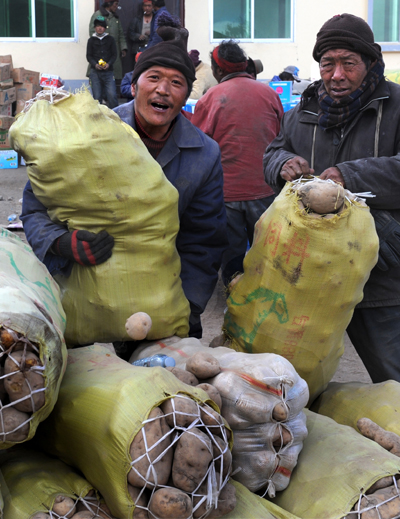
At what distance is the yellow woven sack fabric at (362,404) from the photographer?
186 cm

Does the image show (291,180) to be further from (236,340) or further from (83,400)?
(83,400)

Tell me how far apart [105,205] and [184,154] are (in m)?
0.58

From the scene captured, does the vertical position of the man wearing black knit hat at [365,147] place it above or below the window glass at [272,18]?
below

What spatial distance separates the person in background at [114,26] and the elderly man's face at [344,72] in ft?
27.1

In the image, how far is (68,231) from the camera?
1929mm

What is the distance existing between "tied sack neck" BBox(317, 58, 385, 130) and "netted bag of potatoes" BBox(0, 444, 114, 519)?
1.63 metres

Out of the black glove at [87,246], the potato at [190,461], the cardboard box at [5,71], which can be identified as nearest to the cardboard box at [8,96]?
the cardboard box at [5,71]

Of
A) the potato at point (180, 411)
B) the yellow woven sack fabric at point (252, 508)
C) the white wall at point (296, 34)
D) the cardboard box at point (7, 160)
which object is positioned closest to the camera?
the potato at point (180, 411)

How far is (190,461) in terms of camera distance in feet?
4.01

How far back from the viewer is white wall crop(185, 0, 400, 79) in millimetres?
10664

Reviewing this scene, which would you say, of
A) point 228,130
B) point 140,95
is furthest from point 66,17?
point 140,95

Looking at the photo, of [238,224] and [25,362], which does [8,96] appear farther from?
[25,362]

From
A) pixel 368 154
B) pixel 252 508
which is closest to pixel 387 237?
pixel 368 154

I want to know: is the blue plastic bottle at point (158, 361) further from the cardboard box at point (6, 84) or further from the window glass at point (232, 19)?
the window glass at point (232, 19)
